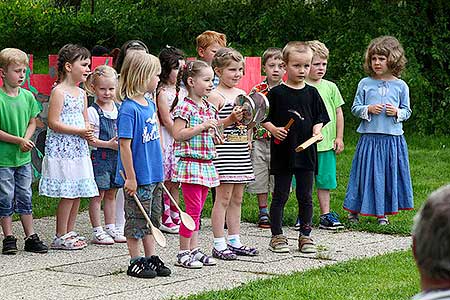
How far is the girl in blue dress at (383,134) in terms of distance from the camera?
861 centimetres

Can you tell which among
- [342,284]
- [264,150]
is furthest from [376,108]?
[342,284]

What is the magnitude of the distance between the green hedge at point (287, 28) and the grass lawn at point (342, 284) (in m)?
7.94

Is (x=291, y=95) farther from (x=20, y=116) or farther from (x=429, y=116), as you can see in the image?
(x=429, y=116)

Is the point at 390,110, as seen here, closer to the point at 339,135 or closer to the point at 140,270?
the point at 339,135

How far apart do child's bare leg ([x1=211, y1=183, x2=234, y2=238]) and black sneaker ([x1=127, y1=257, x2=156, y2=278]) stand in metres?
0.90

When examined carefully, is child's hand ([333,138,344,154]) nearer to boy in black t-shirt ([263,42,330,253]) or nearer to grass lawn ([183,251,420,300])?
boy in black t-shirt ([263,42,330,253])

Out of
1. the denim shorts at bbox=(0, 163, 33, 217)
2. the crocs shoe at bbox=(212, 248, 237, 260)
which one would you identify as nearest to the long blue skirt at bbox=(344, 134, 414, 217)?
the crocs shoe at bbox=(212, 248, 237, 260)

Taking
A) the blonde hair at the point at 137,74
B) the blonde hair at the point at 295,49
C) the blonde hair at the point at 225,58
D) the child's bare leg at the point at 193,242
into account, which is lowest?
the child's bare leg at the point at 193,242

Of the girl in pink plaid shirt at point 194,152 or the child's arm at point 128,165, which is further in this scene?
the girl in pink plaid shirt at point 194,152

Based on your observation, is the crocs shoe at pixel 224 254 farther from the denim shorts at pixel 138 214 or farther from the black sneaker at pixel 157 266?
the denim shorts at pixel 138 214

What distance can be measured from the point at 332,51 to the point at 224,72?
27.1 ft

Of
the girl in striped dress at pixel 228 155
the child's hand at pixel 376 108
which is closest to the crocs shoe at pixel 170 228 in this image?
the girl in striped dress at pixel 228 155

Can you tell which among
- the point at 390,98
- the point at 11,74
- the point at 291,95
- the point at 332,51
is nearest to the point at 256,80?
the point at 390,98

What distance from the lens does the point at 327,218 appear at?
862cm
